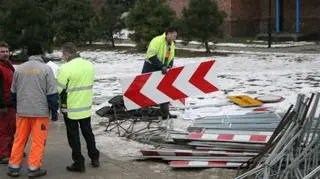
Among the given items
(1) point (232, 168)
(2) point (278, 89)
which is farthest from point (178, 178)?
(2) point (278, 89)

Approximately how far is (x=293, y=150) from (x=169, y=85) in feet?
11.1

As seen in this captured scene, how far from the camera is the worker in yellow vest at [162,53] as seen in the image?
10.5 meters

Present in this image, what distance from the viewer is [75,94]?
296 inches

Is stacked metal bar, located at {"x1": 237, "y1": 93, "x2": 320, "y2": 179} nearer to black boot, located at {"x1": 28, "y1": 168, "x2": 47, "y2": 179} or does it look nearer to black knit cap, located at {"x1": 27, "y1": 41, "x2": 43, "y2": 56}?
black boot, located at {"x1": 28, "y1": 168, "x2": 47, "y2": 179}

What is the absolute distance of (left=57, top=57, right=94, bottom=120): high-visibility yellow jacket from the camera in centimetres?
749

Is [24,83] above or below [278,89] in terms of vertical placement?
above

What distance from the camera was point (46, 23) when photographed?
24.2 metres

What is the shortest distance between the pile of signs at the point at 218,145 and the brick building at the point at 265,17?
90.6 feet

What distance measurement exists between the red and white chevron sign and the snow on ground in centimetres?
71

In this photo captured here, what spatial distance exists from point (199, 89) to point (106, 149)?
1937 millimetres

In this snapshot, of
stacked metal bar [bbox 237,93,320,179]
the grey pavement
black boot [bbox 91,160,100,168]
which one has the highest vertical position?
stacked metal bar [bbox 237,93,320,179]

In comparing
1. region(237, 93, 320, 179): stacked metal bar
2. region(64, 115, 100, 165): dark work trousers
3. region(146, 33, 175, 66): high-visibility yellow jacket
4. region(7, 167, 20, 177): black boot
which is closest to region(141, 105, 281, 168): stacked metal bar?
region(237, 93, 320, 179): stacked metal bar

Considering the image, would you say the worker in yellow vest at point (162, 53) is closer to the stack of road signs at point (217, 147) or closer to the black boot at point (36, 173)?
the stack of road signs at point (217, 147)

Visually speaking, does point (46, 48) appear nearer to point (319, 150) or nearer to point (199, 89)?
point (199, 89)
